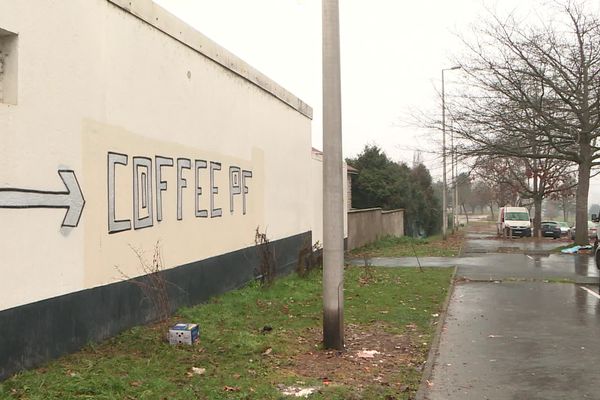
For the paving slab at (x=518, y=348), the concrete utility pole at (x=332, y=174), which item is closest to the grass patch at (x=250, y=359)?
the paving slab at (x=518, y=348)

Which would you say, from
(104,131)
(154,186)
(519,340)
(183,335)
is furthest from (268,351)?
(519,340)

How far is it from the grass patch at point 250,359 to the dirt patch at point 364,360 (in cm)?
1

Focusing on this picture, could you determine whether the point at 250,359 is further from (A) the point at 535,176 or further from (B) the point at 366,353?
(A) the point at 535,176

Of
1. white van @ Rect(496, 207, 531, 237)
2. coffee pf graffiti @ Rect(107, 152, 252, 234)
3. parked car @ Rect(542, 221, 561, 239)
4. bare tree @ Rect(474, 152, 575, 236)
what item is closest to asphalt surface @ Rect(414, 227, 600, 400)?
coffee pf graffiti @ Rect(107, 152, 252, 234)

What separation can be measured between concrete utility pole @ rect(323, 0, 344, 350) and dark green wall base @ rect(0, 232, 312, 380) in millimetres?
2498

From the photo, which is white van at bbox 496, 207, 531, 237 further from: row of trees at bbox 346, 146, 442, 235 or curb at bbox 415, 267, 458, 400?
curb at bbox 415, 267, 458, 400

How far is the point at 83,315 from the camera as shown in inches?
247

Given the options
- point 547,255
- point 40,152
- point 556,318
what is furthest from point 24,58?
point 547,255

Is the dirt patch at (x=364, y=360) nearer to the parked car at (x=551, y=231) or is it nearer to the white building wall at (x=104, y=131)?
the white building wall at (x=104, y=131)

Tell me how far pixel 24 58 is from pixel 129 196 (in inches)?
91.7

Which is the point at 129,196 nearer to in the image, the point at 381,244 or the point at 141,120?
the point at 141,120

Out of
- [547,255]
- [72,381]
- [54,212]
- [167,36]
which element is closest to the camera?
[72,381]

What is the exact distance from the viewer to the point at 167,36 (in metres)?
8.48

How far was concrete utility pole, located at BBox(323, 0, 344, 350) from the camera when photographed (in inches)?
264
